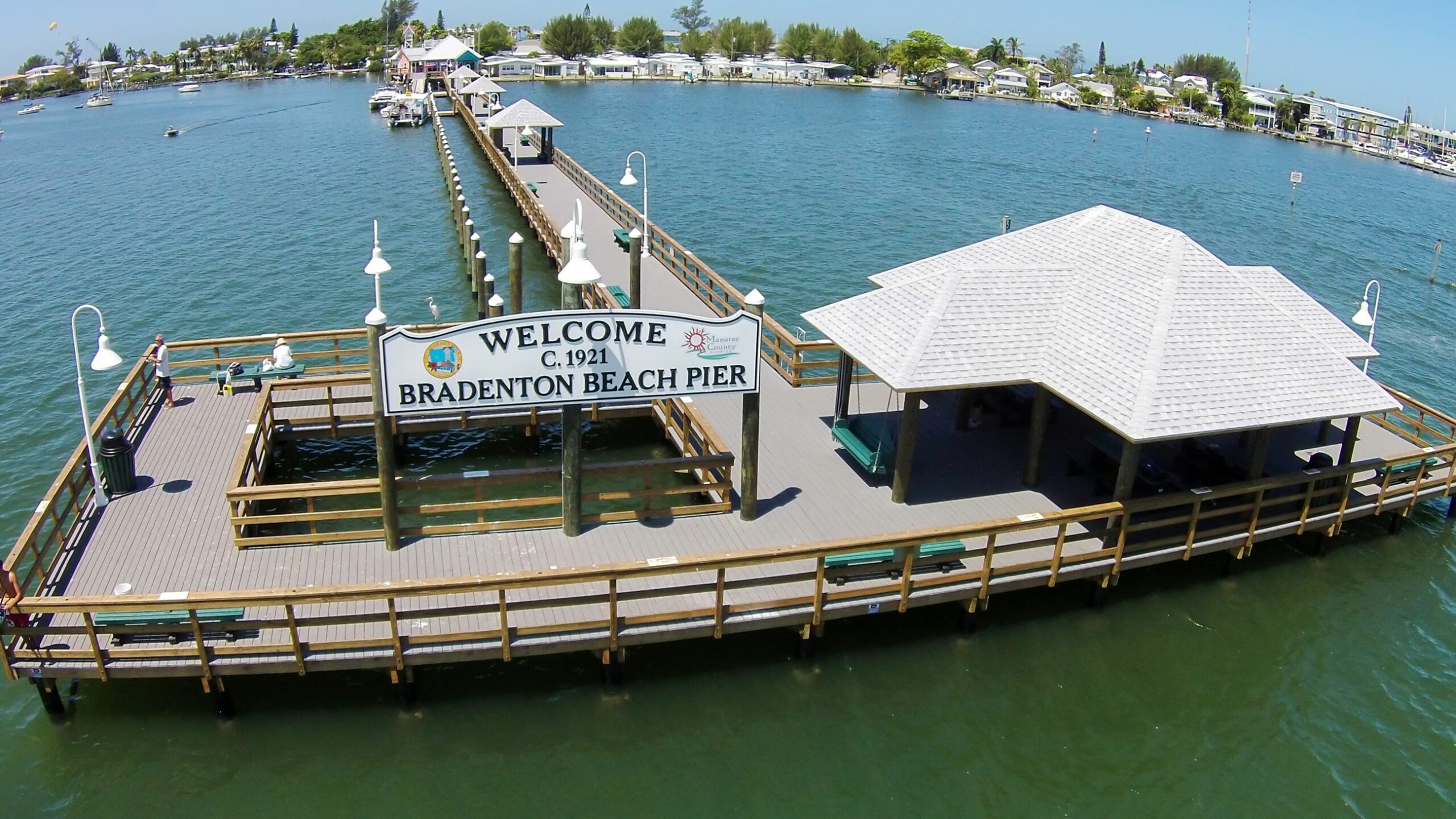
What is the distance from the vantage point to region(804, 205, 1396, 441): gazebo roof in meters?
14.5

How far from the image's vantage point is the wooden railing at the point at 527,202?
104 ft

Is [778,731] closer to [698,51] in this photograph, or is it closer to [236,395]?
[236,395]

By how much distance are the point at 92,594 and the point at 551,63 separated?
449 ft

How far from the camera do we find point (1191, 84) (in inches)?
5802

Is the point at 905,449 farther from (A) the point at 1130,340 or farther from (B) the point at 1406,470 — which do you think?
(B) the point at 1406,470

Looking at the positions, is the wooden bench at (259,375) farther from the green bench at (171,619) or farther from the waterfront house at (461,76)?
the waterfront house at (461,76)

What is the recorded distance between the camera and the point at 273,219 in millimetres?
43844

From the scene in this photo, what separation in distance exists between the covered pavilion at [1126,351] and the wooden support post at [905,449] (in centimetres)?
2

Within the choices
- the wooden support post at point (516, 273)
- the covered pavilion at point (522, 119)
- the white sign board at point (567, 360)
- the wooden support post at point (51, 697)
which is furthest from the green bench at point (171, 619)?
the covered pavilion at point (522, 119)

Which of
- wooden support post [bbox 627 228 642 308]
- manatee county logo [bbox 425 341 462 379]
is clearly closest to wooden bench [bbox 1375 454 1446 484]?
wooden support post [bbox 627 228 642 308]

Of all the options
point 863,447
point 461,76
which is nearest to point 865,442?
point 863,447

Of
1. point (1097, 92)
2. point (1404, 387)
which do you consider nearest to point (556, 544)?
point (1404, 387)

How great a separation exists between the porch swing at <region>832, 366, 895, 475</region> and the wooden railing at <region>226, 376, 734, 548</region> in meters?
2.12

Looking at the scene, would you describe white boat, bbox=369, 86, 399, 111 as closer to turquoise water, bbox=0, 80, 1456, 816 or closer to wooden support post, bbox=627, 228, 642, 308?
turquoise water, bbox=0, 80, 1456, 816
